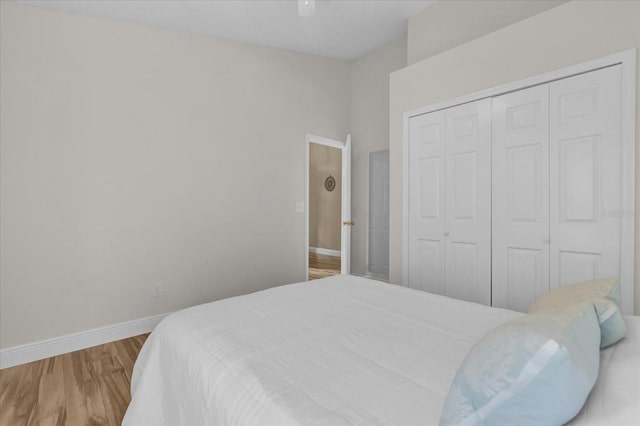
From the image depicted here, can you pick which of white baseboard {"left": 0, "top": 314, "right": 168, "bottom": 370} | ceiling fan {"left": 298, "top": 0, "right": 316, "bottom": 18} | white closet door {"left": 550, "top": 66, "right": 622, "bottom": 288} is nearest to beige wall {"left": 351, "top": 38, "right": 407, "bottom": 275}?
ceiling fan {"left": 298, "top": 0, "right": 316, "bottom": 18}

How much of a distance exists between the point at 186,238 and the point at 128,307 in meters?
0.81

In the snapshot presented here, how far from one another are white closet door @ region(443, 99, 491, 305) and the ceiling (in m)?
1.33

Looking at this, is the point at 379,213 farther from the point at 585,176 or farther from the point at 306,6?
the point at 306,6

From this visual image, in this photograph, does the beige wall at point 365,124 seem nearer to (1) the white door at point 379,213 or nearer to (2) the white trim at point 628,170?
(1) the white door at point 379,213

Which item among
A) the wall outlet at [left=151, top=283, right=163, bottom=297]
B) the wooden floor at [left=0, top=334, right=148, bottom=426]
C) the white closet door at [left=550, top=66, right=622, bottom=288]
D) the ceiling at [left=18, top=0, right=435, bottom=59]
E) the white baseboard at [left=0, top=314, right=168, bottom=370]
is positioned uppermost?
the ceiling at [left=18, top=0, right=435, bottom=59]

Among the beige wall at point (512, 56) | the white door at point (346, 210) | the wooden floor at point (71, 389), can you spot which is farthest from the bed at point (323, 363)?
the white door at point (346, 210)

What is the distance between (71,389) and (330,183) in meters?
5.56

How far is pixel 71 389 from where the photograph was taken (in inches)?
88.6

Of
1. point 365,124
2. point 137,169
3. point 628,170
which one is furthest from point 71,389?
point 365,124

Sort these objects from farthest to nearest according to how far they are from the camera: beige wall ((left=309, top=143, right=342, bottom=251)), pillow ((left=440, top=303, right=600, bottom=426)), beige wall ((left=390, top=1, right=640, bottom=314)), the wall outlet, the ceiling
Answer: beige wall ((left=309, top=143, right=342, bottom=251)), the wall outlet, the ceiling, beige wall ((left=390, top=1, right=640, bottom=314)), pillow ((left=440, top=303, right=600, bottom=426))

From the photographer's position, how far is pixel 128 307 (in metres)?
3.20

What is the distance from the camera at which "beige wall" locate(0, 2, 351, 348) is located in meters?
2.73

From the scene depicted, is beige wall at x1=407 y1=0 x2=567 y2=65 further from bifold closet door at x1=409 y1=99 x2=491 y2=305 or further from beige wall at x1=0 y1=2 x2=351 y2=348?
beige wall at x1=0 y1=2 x2=351 y2=348

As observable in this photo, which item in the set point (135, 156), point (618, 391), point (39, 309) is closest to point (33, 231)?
point (39, 309)
